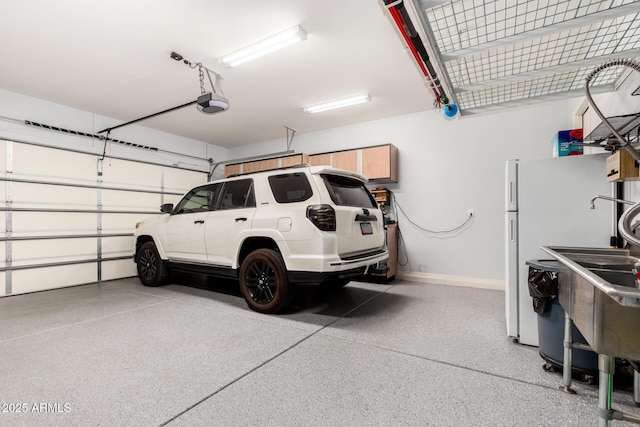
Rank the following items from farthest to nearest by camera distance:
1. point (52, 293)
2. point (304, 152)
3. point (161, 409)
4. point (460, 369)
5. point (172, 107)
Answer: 1. point (304, 152)
2. point (172, 107)
3. point (52, 293)
4. point (460, 369)
5. point (161, 409)

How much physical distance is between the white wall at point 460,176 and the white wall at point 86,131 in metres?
4.87

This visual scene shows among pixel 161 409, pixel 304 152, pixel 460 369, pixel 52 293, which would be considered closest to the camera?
pixel 161 409

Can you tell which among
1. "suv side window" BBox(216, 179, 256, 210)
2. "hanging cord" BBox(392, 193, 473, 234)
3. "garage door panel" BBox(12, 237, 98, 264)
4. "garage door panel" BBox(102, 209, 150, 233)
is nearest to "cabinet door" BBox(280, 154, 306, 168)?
"hanging cord" BBox(392, 193, 473, 234)

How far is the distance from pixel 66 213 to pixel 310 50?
5.35 meters

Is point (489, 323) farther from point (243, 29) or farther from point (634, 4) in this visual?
point (243, 29)

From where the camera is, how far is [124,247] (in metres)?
5.84

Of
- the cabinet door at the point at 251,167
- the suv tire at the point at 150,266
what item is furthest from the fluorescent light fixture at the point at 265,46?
the cabinet door at the point at 251,167

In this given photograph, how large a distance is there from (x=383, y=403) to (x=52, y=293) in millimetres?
5735

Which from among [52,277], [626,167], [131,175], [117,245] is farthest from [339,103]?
[52,277]

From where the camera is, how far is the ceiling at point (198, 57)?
275 centimetres

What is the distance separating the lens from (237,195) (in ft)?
12.2

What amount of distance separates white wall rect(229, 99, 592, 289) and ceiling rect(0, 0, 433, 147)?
649 mm

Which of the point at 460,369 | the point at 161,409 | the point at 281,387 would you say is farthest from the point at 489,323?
the point at 161,409

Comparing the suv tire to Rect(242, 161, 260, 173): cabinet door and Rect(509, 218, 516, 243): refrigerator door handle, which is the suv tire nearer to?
Rect(242, 161, 260, 173): cabinet door
